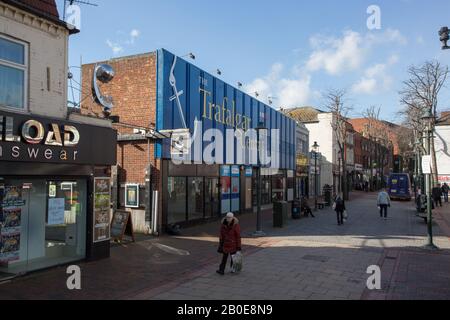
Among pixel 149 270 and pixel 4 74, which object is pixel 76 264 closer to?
Answer: pixel 149 270

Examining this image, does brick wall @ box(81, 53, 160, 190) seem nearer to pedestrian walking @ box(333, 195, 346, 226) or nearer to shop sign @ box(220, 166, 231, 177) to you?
shop sign @ box(220, 166, 231, 177)

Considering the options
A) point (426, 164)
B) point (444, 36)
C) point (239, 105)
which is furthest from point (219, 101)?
point (444, 36)

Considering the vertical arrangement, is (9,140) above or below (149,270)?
above

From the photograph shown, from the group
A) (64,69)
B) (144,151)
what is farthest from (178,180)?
(64,69)

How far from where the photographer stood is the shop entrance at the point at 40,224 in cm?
892

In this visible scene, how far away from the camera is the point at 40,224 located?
9.85 m

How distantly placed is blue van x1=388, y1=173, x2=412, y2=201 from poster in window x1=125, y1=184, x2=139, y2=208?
31076 millimetres

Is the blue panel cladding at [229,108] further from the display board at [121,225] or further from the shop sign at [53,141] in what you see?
the shop sign at [53,141]

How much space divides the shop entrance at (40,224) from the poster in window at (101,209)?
0.31 meters

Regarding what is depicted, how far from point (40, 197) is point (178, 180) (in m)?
7.55

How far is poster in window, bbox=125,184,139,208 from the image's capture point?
1561 cm

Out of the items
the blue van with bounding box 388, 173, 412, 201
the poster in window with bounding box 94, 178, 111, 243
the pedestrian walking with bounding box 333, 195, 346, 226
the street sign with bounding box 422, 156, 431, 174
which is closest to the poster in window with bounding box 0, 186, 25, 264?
the poster in window with bounding box 94, 178, 111, 243

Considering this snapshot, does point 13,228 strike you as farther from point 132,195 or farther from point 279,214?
point 279,214

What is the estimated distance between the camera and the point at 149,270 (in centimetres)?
971
